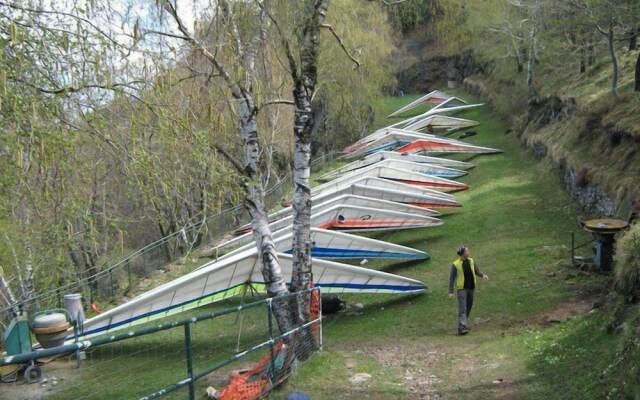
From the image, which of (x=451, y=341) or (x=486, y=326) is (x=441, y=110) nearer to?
(x=486, y=326)

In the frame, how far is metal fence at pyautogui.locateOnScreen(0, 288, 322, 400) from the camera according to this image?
7645 mm

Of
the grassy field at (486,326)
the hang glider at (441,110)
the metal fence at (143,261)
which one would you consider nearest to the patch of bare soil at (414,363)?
the grassy field at (486,326)

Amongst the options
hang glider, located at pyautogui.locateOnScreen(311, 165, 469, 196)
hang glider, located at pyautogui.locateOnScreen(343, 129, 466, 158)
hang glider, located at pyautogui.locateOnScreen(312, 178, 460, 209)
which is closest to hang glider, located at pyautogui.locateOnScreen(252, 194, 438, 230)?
hang glider, located at pyautogui.locateOnScreen(312, 178, 460, 209)

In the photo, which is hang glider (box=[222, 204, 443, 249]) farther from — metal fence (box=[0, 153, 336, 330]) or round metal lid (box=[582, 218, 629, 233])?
round metal lid (box=[582, 218, 629, 233])

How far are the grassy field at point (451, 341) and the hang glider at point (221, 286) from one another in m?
0.46

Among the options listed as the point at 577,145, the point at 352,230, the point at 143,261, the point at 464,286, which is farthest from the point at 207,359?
the point at 143,261

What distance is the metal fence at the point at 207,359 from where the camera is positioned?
7.64m

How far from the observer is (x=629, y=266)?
8.37 metres

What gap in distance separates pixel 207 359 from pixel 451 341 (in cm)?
416

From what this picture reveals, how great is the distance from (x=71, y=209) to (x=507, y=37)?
32.2 metres

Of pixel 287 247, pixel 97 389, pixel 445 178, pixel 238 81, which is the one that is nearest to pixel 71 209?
pixel 238 81

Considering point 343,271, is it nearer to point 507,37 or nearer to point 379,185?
point 379,185

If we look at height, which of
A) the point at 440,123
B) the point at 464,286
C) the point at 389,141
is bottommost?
the point at 464,286

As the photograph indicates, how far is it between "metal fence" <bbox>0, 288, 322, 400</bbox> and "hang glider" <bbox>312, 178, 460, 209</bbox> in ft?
25.8
